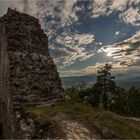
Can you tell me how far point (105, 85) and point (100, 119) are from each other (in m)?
38.0

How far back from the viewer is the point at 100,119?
32.9 meters

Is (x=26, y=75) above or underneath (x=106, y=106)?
above

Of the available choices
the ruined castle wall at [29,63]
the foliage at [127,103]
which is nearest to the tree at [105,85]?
the foliage at [127,103]

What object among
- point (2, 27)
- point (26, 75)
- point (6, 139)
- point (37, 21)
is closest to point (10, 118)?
point (6, 139)

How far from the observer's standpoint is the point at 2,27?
3784cm

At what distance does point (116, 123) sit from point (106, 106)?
124 feet

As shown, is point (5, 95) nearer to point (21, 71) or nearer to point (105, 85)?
point (21, 71)

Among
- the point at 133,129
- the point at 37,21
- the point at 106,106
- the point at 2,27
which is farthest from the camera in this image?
the point at 106,106

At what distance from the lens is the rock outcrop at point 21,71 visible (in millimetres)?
35375

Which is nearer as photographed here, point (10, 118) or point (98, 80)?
point (10, 118)

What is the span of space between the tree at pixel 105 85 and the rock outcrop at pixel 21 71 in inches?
1187

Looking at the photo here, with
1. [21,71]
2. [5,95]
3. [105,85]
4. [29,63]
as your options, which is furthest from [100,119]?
[105,85]

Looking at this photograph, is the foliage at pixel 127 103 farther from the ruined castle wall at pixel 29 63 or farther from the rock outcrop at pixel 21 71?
the rock outcrop at pixel 21 71

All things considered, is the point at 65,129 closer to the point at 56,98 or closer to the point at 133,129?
the point at 133,129
